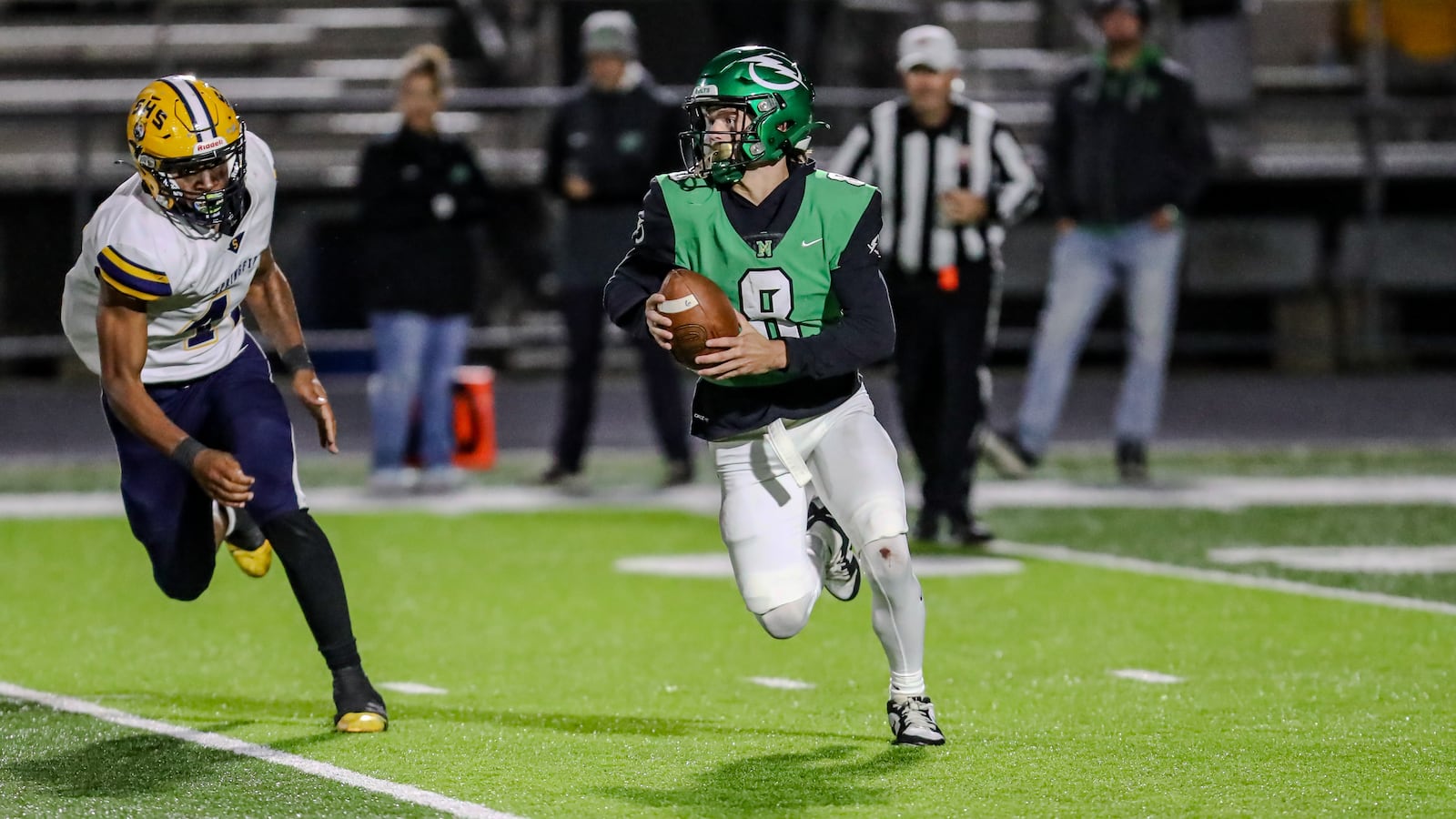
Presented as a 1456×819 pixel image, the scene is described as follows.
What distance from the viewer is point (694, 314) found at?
516cm

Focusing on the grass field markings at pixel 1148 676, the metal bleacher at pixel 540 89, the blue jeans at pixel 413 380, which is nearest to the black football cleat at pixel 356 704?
the grass field markings at pixel 1148 676

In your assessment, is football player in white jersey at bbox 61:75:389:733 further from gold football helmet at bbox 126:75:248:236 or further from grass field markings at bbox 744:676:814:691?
grass field markings at bbox 744:676:814:691

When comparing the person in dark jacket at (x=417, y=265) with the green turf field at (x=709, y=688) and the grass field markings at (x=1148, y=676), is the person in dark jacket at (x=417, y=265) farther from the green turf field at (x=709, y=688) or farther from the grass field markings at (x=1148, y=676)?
the grass field markings at (x=1148, y=676)

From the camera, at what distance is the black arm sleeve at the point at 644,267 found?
17.9ft

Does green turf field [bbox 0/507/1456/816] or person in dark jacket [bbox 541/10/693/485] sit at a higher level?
person in dark jacket [bbox 541/10/693/485]

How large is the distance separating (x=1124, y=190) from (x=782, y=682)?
4.89 m

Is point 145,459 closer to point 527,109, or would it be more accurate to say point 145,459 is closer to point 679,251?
point 679,251

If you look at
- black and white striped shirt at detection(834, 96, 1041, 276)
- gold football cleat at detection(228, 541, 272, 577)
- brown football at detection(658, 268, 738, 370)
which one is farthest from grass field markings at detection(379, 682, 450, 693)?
black and white striped shirt at detection(834, 96, 1041, 276)

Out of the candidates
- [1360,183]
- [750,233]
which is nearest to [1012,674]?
[750,233]

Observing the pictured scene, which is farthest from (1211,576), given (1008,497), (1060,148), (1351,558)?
(1060,148)

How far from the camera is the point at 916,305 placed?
9.14 meters

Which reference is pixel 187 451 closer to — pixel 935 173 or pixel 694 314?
pixel 694 314

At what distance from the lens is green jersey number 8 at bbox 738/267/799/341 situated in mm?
5422

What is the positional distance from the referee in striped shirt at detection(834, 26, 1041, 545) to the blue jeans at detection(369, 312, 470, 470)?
2772 millimetres
